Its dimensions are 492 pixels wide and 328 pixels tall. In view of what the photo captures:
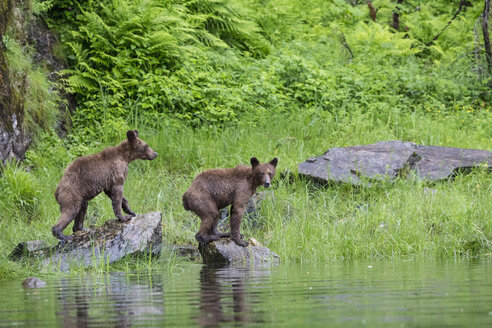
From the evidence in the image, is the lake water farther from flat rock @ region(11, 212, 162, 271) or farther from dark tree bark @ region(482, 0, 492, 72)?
dark tree bark @ region(482, 0, 492, 72)

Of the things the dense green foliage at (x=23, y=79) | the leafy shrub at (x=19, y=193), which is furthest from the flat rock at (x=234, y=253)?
the dense green foliage at (x=23, y=79)

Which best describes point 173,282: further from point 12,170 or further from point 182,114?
point 182,114

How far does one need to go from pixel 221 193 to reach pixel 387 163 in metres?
5.02

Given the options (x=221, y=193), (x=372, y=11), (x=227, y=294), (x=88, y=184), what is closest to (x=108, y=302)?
(x=227, y=294)

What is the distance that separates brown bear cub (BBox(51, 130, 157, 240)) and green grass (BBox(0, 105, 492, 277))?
2.96 feet

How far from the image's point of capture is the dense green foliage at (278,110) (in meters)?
11.5

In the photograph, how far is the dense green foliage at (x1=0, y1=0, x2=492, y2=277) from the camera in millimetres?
11477

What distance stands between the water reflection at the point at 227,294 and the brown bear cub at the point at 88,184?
5.80ft

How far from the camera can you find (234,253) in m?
10.1

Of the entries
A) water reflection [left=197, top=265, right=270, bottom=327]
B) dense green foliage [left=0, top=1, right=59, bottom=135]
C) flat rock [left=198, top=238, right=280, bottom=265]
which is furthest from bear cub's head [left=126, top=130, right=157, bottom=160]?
dense green foliage [left=0, top=1, right=59, bottom=135]

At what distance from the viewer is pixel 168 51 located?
694 inches

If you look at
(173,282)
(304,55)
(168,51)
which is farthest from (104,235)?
(304,55)

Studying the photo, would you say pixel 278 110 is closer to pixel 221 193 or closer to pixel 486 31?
pixel 486 31

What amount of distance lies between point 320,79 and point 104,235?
396 inches
